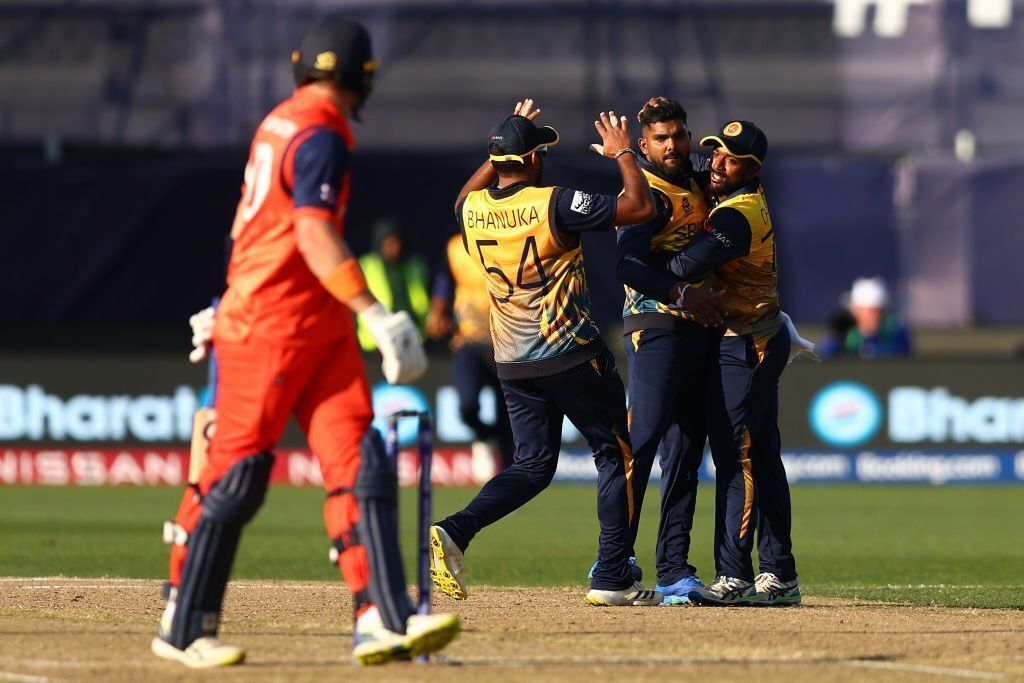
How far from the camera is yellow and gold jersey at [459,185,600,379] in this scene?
8172mm

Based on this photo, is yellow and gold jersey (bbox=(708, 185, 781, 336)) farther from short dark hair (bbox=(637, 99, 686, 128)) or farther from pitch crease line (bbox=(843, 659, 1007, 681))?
pitch crease line (bbox=(843, 659, 1007, 681))

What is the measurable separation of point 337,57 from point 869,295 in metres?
14.6

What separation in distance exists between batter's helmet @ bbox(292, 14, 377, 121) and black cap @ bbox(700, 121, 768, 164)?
2.49m

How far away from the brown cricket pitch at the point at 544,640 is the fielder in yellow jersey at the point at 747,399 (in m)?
0.25

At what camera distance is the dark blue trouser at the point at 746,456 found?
28.5 ft

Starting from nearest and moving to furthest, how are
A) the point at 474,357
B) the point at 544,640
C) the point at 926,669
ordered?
the point at 926,669
the point at 544,640
the point at 474,357

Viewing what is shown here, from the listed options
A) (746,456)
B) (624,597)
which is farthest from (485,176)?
(624,597)

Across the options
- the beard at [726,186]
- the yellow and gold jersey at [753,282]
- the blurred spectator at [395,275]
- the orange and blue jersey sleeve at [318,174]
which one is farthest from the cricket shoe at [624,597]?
the blurred spectator at [395,275]

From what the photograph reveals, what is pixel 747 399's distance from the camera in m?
8.66

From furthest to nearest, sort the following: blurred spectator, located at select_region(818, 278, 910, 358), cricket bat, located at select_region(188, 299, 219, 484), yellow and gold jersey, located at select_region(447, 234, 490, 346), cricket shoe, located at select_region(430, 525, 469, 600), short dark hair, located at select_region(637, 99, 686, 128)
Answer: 1. blurred spectator, located at select_region(818, 278, 910, 358)
2. yellow and gold jersey, located at select_region(447, 234, 490, 346)
3. short dark hair, located at select_region(637, 99, 686, 128)
4. cricket shoe, located at select_region(430, 525, 469, 600)
5. cricket bat, located at select_region(188, 299, 219, 484)

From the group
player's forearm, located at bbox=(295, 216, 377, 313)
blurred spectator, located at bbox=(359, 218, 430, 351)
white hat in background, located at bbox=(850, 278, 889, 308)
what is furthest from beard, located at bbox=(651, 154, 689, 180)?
white hat in background, located at bbox=(850, 278, 889, 308)

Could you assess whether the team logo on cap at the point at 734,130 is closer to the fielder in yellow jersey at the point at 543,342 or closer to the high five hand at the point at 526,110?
the fielder in yellow jersey at the point at 543,342

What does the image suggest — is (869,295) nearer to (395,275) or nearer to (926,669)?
(395,275)

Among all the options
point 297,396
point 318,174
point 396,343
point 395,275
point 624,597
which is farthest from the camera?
point 395,275
